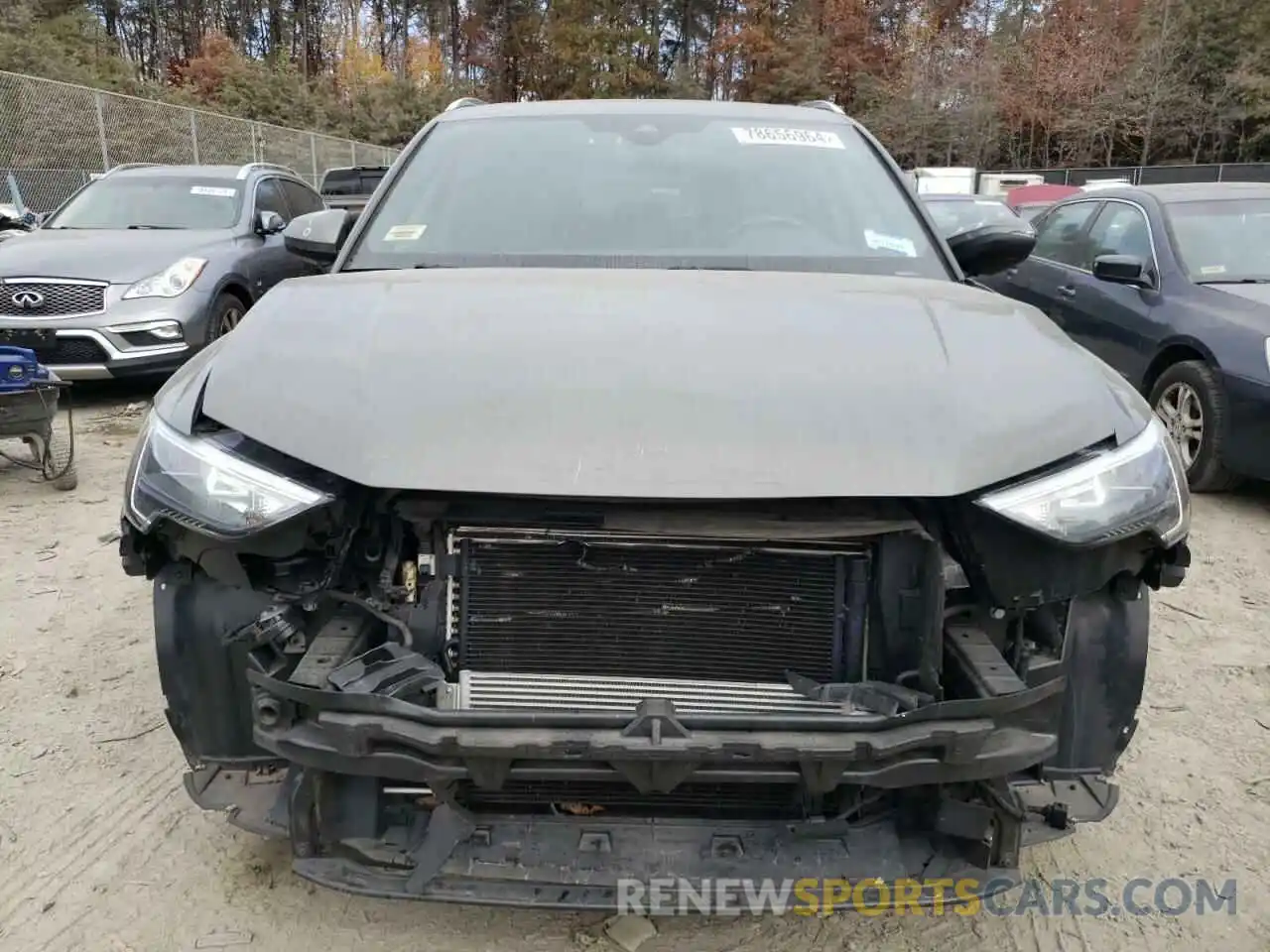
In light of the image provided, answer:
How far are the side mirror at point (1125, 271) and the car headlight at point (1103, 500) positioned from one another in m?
4.43

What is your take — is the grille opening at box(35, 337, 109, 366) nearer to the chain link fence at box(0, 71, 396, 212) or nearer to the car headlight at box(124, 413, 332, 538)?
the car headlight at box(124, 413, 332, 538)

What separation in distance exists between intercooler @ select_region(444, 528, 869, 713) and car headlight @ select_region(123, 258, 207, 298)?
19.3 feet

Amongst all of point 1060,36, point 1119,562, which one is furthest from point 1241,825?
point 1060,36

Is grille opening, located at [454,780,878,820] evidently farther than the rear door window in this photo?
No

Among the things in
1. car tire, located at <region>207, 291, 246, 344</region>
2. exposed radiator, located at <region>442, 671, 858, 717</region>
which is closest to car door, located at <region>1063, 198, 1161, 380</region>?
exposed radiator, located at <region>442, 671, 858, 717</region>

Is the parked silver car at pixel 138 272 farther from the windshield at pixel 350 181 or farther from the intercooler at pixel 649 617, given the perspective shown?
the windshield at pixel 350 181

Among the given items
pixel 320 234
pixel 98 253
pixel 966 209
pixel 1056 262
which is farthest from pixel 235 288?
pixel 966 209

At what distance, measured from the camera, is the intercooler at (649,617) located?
195cm

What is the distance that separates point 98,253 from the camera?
6910mm

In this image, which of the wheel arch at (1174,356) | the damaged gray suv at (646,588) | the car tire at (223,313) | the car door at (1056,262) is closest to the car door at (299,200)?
the car tire at (223,313)

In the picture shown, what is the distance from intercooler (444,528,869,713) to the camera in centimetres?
195

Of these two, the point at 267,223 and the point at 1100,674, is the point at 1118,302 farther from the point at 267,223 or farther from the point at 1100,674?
the point at 267,223

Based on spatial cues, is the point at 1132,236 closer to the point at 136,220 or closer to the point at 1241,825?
the point at 1241,825

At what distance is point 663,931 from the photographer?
7.12ft
